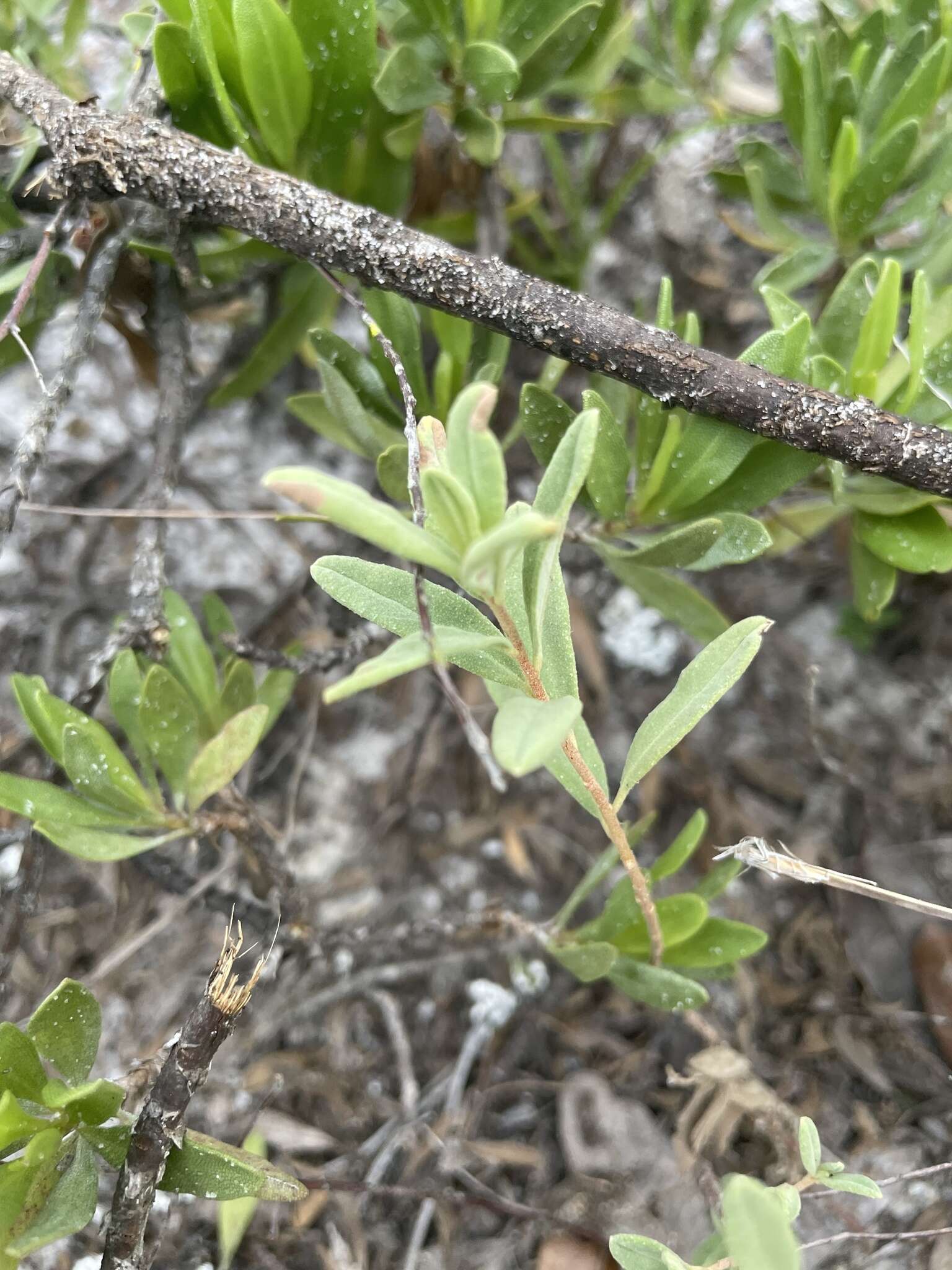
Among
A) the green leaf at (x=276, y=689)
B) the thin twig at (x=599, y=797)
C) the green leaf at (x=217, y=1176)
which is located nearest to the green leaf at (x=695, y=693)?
the thin twig at (x=599, y=797)

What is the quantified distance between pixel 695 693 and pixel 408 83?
1020mm

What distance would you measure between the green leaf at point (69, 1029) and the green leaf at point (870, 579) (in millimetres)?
1216

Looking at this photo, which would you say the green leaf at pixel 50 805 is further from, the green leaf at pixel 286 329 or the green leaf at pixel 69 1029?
the green leaf at pixel 286 329

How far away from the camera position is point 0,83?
1.20m

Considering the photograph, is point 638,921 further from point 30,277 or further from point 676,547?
point 30,277

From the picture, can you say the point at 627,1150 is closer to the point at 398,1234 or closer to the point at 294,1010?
the point at 398,1234

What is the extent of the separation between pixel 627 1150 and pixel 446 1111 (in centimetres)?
33

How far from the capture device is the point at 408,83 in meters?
1.25

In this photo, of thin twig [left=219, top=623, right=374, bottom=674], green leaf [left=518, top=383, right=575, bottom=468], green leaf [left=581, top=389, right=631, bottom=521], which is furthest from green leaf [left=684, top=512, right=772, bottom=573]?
thin twig [left=219, top=623, right=374, bottom=674]

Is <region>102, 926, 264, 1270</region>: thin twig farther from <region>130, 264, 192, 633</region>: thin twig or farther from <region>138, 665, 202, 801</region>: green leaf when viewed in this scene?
<region>130, 264, 192, 633</region>: thin twig

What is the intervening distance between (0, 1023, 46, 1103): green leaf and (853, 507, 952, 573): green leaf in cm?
126

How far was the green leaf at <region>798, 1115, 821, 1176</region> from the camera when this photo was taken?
949 millimetres

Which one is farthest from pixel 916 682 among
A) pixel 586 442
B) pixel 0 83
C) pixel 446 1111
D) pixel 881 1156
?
pixel 0 83

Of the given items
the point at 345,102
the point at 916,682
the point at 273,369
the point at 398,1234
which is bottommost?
the point at 398,1234
